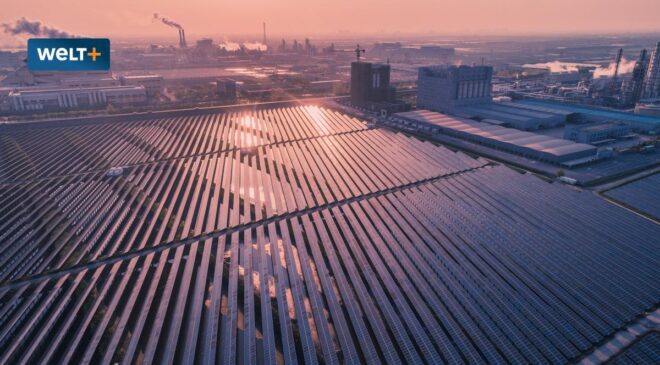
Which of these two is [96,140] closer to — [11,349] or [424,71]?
[11,349]

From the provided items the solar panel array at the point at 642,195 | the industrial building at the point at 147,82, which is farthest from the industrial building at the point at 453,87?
the industrial building at the point at 147,82

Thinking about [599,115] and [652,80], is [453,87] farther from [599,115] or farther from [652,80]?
[652,80]

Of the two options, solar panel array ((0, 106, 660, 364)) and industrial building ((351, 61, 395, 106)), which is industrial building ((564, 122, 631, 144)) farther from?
industrial building ((351, 61, 395, 106))

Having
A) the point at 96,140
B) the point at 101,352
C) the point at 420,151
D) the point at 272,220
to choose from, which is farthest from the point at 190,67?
the point at 101,352

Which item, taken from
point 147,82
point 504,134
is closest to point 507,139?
point 504,134

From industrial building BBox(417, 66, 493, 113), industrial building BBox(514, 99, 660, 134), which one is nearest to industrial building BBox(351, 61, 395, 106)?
industrial building BBox(417, 66, 493, 113)

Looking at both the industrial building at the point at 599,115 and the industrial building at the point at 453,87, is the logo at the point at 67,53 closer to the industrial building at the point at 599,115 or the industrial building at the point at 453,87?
the industrial building at the point at 453,87

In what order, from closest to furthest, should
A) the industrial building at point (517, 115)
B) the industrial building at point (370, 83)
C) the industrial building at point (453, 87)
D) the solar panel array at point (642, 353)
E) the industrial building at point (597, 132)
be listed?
the solar panel array at point (642, 353) < the industrial building at point (597, 132) < the industrial building at point (517, 115) < the industrial building at point (453, 87) < the industrial building at point (370, 83)
